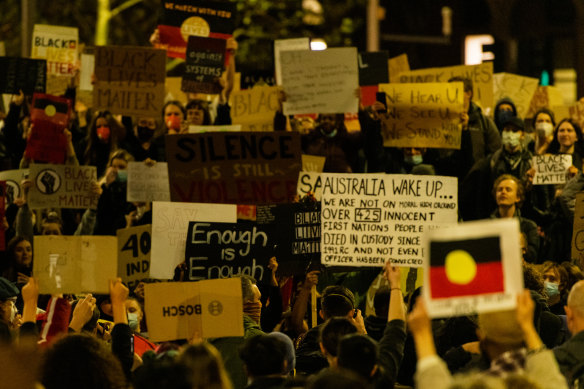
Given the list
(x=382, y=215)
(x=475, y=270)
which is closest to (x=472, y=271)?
(x=475, y=270)

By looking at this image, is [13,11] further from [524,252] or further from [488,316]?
[488,316]

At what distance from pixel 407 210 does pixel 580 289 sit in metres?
3.10

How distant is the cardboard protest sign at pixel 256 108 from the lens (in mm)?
12289

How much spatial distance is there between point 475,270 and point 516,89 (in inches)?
369

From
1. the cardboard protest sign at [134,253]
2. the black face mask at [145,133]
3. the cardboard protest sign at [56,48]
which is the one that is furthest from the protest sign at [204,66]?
the cardboard protest sign at [134,253]

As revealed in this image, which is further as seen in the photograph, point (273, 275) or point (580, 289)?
point (273, 275)

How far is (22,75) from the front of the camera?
40.9ft

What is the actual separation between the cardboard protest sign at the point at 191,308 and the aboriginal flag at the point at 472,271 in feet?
8.07

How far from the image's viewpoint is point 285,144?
373 inches

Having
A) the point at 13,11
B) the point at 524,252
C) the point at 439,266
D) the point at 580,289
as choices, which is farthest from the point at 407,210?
the point at 13,11

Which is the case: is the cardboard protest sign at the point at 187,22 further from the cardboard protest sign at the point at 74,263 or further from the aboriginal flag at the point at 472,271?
the aboriginal flag at the point at 472,271

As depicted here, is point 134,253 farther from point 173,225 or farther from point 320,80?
point 320,80

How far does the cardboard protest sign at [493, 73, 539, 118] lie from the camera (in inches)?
532

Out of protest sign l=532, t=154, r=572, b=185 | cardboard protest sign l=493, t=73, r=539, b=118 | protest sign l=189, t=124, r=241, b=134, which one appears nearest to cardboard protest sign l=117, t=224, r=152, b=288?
protest sign l=189, t=124, r=241, b=134
